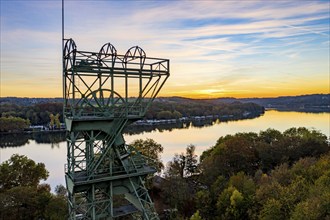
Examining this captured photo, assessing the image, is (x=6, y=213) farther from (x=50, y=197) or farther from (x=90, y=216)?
(x=90, y=216)

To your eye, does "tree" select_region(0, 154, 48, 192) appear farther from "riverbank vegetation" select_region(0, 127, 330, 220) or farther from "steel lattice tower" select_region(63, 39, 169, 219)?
"steel lattice tower" select_region(63, 39, 169, 219)

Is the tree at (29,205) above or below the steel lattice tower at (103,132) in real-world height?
below

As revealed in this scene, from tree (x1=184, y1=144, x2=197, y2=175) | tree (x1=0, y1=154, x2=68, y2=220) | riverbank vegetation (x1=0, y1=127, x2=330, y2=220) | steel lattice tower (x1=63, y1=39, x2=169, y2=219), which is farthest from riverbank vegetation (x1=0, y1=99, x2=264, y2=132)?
steel lattice tower (x1=63, y1=39, x2=169, y2=219)

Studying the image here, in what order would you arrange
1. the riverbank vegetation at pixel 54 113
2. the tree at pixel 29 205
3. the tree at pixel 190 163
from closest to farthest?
the tree at pixel 29 205 < the tree at pixel 190 163 < the riverbank vegetation at pixel 54 113

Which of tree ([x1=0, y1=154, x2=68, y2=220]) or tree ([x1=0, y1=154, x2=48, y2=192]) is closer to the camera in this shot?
tree ([x1=0, y1=154, x2=68, y2=220])

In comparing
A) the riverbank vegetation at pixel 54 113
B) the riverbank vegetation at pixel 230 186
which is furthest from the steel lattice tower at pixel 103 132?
the riverbank vegetation at pixel 54 113

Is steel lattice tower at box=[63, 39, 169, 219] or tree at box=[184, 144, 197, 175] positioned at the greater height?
steel lattice tower at box=[63, 39, 169, 219]

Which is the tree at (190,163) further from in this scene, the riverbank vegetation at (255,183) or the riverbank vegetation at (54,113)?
the riverbank vegetation at (54,113)

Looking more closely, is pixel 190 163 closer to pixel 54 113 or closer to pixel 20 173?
pixel 20 173

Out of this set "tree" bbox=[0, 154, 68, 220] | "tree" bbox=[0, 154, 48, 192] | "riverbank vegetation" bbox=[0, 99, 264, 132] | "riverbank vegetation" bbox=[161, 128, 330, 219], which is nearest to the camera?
"riverbank vegetation" bbox=[161, 128, 330, 219]

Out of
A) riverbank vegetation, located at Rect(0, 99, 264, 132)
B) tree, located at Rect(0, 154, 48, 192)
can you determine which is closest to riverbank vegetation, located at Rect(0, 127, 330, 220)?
tree, located at Rect(0, 154, 48, 192)

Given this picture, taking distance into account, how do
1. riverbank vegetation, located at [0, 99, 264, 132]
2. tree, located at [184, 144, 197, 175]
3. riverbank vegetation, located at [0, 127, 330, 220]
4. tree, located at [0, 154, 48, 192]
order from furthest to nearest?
riverbank vegetation, located at [0, 99, 264, 132] → tree, located at [184, 144, 197, 175] → tree, located at [0, 154, 48, 192] → riverbank vegetation, located at [0, 127, 330, 220]
